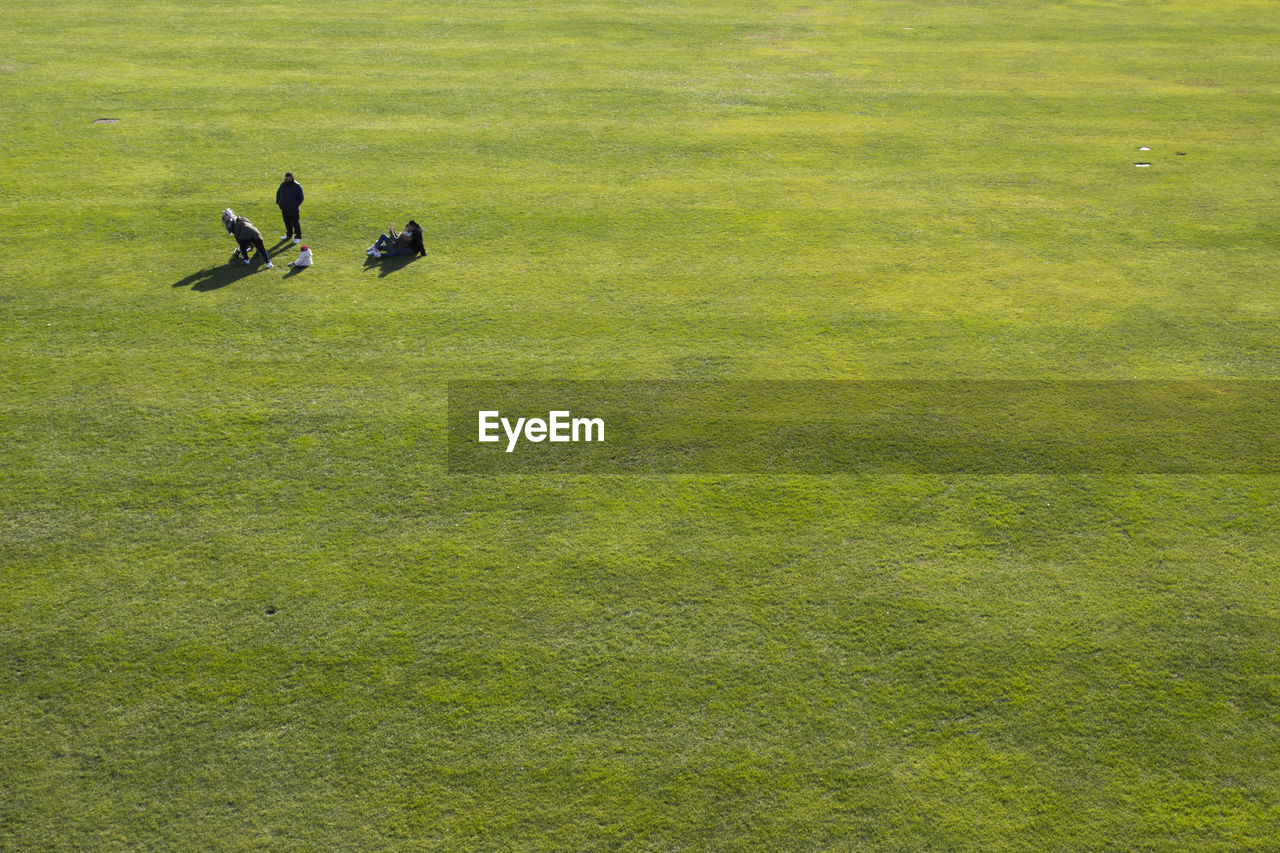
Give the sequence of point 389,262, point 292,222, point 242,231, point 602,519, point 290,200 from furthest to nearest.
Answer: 1. point 292,222
2. point 389,262
3. point 290,200
4. point 242,231
5. point 602,519

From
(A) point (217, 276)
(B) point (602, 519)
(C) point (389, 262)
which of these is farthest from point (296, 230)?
(B) point (602, 519)

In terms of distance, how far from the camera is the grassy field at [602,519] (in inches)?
373

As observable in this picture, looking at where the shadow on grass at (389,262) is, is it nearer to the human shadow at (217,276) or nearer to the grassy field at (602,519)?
the grassy field at (602,519)

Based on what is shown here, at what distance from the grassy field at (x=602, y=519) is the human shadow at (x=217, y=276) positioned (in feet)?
0.35

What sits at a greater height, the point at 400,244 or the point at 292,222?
the point at 292,222

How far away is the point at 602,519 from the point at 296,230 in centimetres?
1075

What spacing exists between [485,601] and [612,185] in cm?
1356

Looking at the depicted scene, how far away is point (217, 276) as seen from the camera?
18.1 metres

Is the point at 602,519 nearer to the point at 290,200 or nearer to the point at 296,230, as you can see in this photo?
the point at 290,200

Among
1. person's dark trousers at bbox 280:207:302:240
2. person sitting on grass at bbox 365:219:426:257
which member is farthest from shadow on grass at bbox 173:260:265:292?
person sitting on grass at bbox 365:219:426:257

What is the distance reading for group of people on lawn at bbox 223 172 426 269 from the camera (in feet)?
59.5

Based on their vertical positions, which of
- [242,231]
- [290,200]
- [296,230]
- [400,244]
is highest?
[290,200]

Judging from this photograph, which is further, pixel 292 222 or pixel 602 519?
pixel 292 222

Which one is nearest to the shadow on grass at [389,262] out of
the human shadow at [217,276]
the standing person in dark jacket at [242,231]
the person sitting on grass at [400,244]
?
the person sitting on grass at [400,244]
